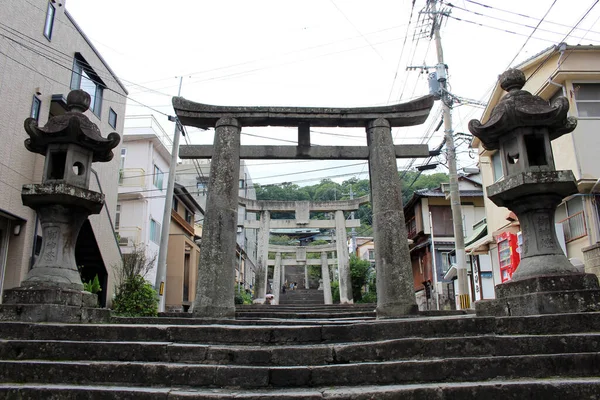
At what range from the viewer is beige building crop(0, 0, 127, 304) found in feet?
42.4

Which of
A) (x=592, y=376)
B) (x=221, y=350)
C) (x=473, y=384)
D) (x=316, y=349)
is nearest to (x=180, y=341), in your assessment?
(x=221, y=350)

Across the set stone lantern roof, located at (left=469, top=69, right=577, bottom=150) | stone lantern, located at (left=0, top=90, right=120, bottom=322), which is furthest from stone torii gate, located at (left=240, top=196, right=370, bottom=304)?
stone lantern roof, located at (left=469, top=69, right=577, bottom=150)

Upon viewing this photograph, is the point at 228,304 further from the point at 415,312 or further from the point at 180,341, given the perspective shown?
the point at 415,312

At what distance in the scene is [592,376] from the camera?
4.22 meters

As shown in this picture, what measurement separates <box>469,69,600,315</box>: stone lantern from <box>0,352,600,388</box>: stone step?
4.18ft

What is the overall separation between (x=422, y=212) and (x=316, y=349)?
77.7ft

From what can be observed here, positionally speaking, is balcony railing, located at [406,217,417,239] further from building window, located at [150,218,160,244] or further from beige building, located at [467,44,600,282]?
building window, located at [150,218,160,244]

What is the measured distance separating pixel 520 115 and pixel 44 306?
754 cm

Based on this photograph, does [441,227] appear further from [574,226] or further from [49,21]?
[49,21]

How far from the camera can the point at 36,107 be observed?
14359 millimetres

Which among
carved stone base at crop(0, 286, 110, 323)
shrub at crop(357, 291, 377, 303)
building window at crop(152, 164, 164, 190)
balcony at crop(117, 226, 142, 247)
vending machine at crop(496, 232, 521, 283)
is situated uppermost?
building window at crop(152, 164, 164, 190)

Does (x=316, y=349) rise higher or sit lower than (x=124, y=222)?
lower

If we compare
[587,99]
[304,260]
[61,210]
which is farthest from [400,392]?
[304,260]

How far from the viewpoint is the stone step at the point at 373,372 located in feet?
14.1
